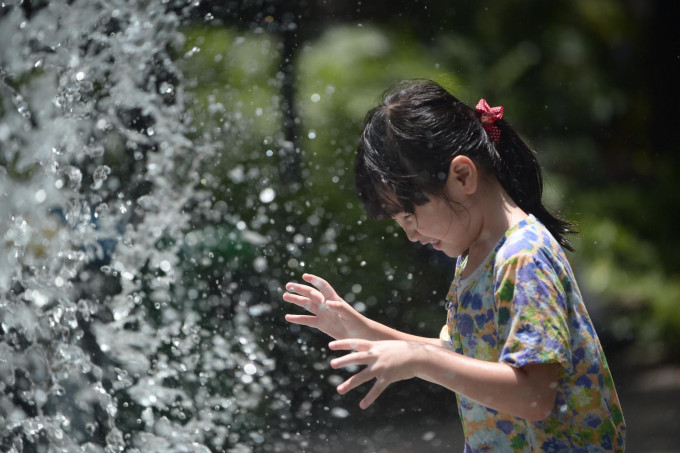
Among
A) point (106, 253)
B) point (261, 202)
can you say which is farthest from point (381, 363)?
point (261, 202)

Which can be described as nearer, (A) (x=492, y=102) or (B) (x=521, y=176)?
(B) (x=521, y=176)

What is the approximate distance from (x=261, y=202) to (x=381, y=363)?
9.75 feet

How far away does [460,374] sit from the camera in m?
1.43

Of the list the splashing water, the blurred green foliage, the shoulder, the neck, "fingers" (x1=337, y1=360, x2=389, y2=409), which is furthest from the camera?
the blurred green foliage

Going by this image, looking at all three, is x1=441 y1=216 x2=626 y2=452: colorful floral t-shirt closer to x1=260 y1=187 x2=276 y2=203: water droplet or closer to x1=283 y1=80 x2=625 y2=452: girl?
x1=283 y1=80 x2=625 y2=452: girl

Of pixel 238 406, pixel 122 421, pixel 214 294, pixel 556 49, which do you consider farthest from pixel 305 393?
pixel 556 49

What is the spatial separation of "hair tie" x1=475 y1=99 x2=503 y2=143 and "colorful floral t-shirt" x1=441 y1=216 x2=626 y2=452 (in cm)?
26

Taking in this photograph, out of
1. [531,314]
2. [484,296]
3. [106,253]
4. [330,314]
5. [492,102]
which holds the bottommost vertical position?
[492,102]

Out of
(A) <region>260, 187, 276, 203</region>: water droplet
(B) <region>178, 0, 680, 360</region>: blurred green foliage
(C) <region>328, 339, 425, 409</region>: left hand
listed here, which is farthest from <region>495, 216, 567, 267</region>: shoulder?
(A) <region>260, 187, 276, 203</region>: water droplet

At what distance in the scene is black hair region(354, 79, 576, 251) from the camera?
1.70m

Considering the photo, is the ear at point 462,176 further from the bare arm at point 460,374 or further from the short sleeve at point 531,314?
the bare arm at point 460,374

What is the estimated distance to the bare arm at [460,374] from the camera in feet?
4.65

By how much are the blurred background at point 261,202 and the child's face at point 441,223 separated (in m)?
1.56

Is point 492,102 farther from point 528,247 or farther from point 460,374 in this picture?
point 460,374
